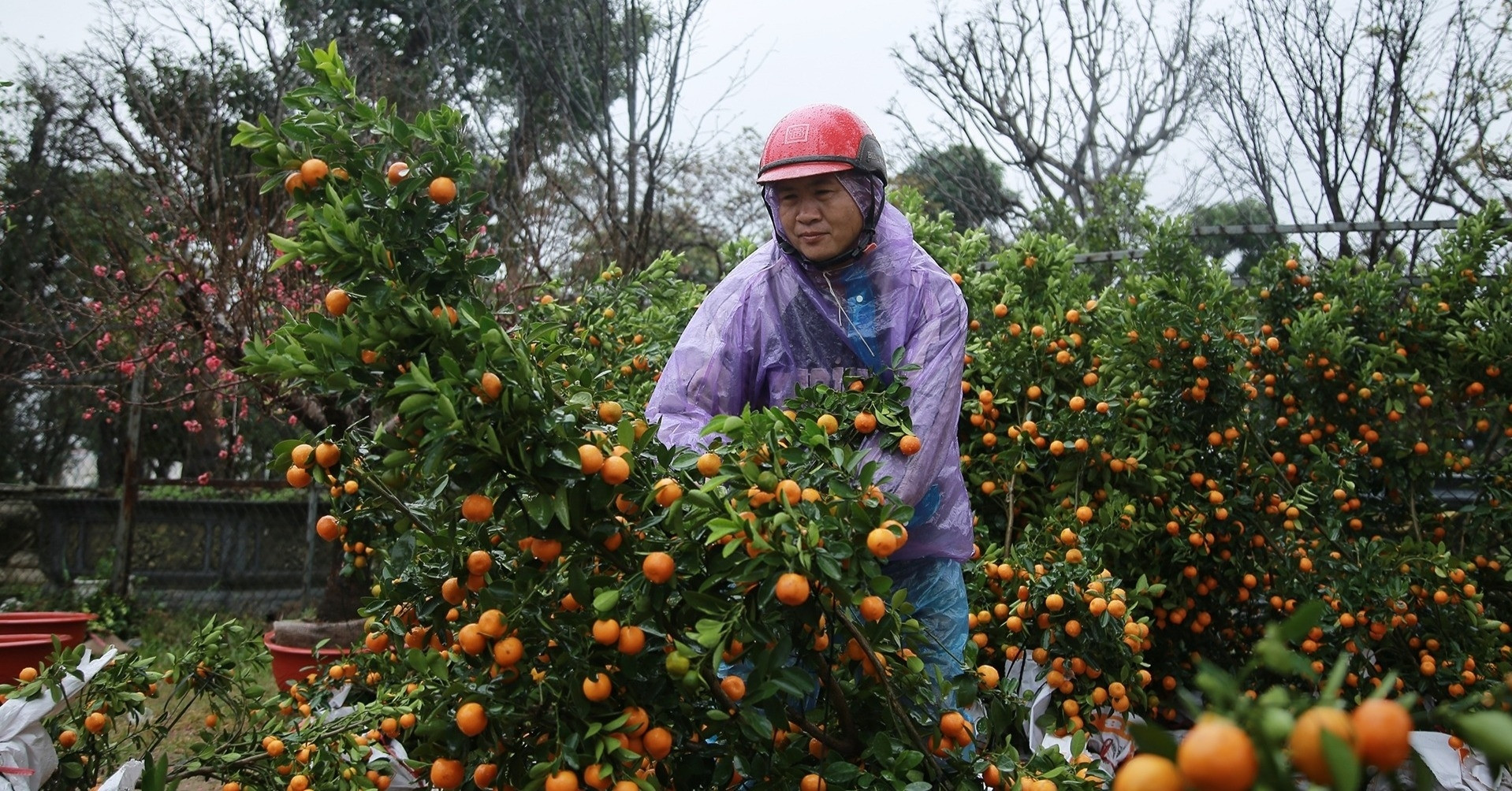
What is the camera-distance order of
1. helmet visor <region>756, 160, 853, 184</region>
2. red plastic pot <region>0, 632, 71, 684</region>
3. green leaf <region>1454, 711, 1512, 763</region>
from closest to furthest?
green leaf <region>1454, 711, 1512, 763</region> → helmet visor <region>756, 160, 853, 184</region> → red plastic pot <region>0, 632, 71, 684</region>

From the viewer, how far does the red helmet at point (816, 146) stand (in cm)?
221

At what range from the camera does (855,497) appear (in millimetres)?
1555

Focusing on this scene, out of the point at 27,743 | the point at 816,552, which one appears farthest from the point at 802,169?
the point at 27,743

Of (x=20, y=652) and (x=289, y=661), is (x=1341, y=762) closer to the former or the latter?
(x=20, y=652)

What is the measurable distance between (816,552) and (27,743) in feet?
7.04

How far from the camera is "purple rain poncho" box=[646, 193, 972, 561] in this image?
2.23m

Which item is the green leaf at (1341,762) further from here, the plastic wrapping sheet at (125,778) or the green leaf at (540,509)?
the plastic wrapping sheet at (125,778)

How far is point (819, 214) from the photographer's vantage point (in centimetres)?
229

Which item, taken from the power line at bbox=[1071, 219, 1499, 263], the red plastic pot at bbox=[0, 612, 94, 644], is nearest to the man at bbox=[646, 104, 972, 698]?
the power line at bbox=[1071, 219, 1499, 263]

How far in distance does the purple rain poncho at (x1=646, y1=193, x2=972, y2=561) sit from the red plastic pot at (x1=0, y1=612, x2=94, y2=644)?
3.64 m

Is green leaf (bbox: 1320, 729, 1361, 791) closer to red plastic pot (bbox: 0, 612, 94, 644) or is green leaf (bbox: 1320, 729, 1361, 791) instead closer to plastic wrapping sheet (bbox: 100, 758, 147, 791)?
plastic wrapping sheet (bbox: 100, 758, 147, 791)

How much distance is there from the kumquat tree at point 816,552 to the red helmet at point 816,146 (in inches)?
19.0

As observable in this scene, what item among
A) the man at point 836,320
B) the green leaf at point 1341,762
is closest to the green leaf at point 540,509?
the man at point 836,320

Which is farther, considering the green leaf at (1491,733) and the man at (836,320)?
the man at (836,320)
